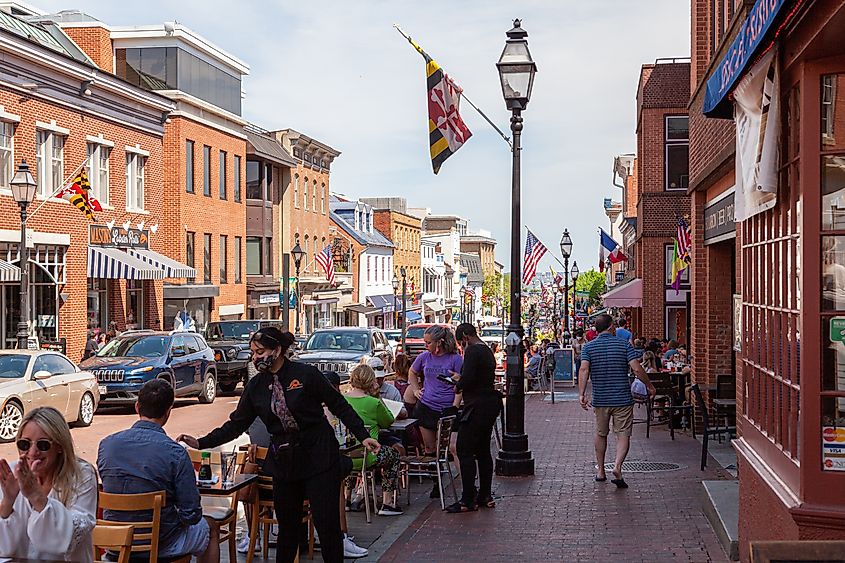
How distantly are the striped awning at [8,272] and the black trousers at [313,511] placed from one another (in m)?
20.8

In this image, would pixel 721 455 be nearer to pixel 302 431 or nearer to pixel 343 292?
pixel 302 431

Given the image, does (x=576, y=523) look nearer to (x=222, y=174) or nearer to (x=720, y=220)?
(x=720, y=220)

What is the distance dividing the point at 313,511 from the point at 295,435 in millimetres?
551

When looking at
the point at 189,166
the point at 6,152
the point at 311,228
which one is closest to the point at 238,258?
the point at 189,166

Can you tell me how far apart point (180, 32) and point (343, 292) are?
1026 inches

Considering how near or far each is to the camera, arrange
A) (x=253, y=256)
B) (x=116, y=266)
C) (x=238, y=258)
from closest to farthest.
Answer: (x=116, y=266) → (x=238, y=258) → (x=253, y=256)

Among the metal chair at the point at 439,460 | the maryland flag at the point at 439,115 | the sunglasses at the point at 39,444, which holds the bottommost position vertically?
→ the metal chair at the point at 439,460

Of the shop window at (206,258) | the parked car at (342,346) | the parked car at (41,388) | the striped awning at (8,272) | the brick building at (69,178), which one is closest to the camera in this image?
the parked car at (41,388)

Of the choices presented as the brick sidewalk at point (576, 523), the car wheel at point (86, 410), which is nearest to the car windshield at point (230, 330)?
the car wheel at point (86, 410)

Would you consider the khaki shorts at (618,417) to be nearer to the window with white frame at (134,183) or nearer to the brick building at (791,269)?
the brick building at (791,269)

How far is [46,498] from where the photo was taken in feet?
17.0

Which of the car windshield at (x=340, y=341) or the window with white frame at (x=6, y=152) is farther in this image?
the window with white frame at (x=6, y=152)

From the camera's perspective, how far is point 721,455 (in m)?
13.8

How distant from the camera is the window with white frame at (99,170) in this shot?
107 ft
